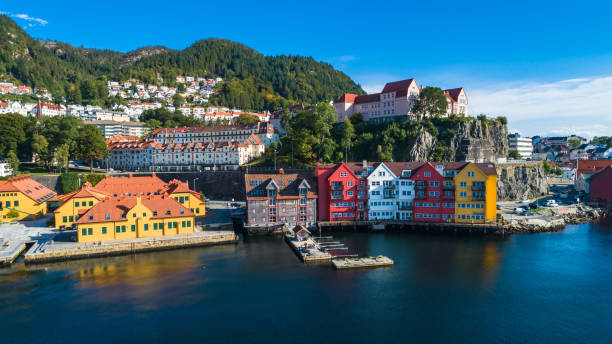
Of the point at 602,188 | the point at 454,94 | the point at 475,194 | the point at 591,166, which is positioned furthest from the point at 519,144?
the point at 475,194

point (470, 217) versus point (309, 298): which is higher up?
point (470, 217)

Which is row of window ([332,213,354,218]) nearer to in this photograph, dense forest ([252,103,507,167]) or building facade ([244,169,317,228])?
building facade ([244,169,317,228])

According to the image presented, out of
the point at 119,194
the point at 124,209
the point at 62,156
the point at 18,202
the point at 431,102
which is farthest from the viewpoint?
the point at 431,102

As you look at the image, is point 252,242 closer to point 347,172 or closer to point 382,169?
point 347,172

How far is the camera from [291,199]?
46375 mm

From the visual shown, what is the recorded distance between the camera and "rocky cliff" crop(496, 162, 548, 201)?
221ft

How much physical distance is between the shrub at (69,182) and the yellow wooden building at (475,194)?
208 feet

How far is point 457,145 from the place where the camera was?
70.2 meters

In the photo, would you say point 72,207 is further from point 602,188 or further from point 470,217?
point 602,188

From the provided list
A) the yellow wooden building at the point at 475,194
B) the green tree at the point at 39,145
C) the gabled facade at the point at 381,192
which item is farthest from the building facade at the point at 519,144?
the green tree at the point at 39,145

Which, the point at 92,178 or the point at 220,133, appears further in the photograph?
the point at 220,133

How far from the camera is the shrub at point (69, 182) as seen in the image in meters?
64.8

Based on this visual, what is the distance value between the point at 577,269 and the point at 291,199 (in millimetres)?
30214

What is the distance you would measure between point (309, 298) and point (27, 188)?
47526mm
